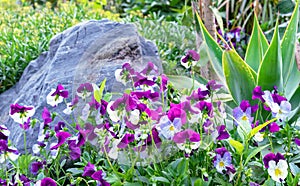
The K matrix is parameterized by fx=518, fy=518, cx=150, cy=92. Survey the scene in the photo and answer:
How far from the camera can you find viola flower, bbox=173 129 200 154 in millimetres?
1704

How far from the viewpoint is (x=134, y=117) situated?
70.3 inches

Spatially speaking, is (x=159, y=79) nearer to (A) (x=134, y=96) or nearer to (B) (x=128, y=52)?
(A) (x=134, y=96)

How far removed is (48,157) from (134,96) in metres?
0.55

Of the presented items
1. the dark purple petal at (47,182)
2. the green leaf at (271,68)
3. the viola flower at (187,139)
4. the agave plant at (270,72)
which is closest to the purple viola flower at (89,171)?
the dark purple petal at (47,182)

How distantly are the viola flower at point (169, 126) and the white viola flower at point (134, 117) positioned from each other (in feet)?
0.27

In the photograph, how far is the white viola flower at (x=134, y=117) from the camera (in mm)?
1744

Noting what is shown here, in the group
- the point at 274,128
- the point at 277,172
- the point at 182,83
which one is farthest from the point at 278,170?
the point at 182,83

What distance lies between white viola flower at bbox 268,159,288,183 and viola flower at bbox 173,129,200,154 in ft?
0.82

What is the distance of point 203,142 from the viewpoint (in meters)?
1.89

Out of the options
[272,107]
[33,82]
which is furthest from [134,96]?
[33,82]

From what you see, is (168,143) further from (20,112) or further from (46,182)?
(20,112)

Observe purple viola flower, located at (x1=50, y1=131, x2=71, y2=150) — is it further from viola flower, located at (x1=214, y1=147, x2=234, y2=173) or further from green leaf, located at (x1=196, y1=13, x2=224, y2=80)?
green leaf, located at (x1=196, y1=13, x2=224, y2=80)

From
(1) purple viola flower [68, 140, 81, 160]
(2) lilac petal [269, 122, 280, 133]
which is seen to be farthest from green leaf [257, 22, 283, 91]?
(1) purple viola flower [68, 140, 81, 160]

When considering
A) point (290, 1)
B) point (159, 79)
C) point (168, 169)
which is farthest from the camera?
point (290, 1)
